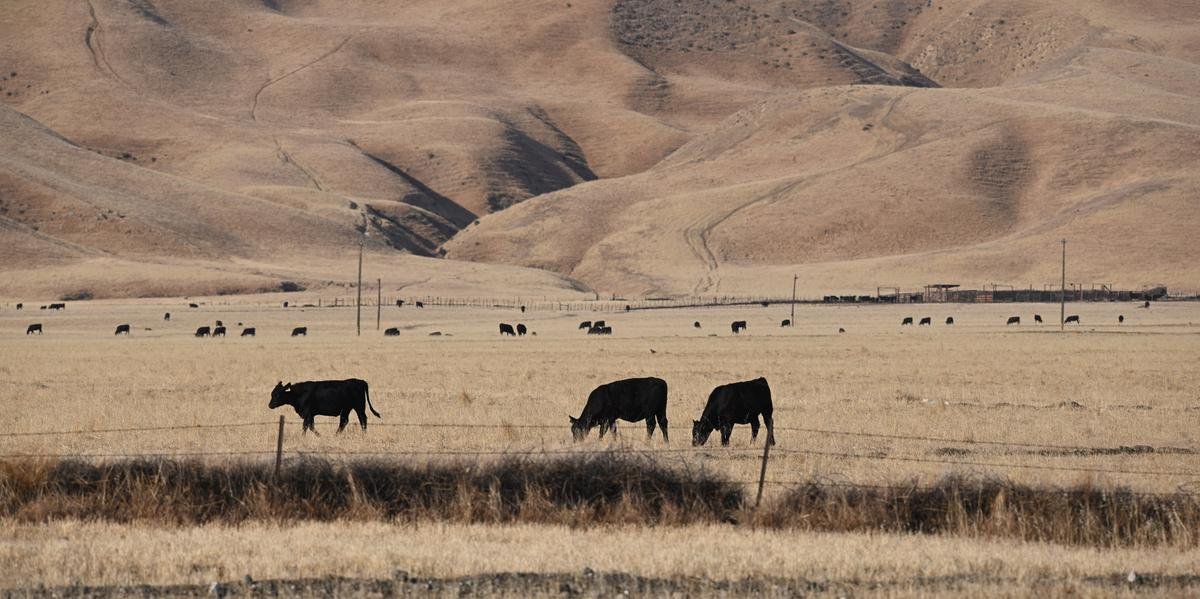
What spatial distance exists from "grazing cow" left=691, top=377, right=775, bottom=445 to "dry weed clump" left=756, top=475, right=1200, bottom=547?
487 centimetres

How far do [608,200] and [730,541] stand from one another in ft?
604

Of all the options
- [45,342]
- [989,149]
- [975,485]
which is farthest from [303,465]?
[989,149]

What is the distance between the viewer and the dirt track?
1226cm

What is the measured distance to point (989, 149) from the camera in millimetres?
186500

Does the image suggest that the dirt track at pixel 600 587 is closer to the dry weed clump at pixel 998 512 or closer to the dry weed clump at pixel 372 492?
the dry weed clump at pixel 998 512

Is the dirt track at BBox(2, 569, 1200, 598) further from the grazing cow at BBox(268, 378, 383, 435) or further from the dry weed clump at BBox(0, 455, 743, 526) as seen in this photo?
the grazing cow at BBox(268, 378, 383, 435)

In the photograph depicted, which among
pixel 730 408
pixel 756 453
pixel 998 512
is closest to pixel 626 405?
pixel 730 408

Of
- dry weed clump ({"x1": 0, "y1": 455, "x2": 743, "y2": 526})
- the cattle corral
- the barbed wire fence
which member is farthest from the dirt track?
the barbed wire fence

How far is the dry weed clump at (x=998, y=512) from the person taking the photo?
49.1 ft

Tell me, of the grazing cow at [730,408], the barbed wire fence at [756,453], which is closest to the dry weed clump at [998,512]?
the barbed wire fence at [756,453]

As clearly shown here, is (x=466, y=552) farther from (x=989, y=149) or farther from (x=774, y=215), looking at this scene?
(x=989, y=149)

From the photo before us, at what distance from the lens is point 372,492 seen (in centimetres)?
1617

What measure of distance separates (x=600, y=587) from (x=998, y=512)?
4.93 m

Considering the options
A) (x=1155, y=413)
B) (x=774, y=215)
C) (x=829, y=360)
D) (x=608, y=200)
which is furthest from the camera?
(x=608, y=200)
